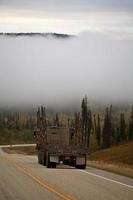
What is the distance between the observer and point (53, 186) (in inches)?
1075

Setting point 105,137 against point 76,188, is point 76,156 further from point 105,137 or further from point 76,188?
point 105,137

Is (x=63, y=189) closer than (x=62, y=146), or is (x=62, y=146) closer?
(x=63, y=189)

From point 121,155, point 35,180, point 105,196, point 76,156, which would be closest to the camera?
point 105,196

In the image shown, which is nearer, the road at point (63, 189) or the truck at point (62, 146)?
the road at point (63, 189)

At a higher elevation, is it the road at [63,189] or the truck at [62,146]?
the truck at [62,146]

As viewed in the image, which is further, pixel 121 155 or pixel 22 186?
pixel 121 155

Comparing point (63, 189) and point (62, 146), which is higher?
point (62, 146)

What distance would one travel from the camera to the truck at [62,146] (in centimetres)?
4516

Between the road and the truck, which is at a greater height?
the truck

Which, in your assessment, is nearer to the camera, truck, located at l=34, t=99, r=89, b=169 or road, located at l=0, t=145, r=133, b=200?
road, located at l=0, t=145, r=133, b=200

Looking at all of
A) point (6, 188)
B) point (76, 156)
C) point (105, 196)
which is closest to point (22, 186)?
point (6, 188)

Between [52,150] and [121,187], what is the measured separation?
62.3ft

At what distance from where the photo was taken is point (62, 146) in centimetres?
4584

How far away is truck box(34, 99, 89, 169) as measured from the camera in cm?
4516
